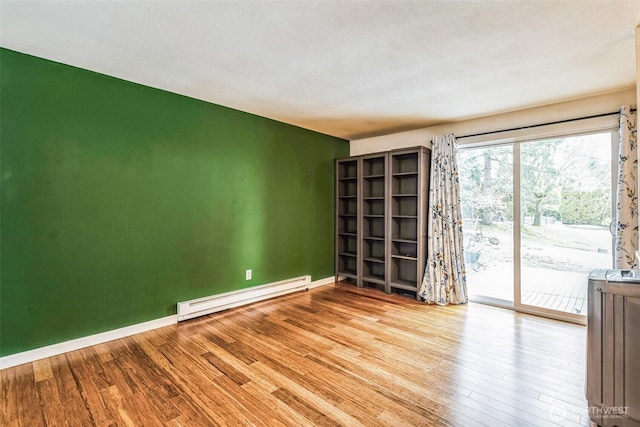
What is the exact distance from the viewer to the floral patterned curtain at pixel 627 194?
2.72 meters

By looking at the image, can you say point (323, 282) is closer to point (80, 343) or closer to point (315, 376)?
point (315, 376)

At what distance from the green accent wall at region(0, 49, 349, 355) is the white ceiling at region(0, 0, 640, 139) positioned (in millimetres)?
261

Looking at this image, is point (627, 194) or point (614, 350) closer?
point (614, 350)

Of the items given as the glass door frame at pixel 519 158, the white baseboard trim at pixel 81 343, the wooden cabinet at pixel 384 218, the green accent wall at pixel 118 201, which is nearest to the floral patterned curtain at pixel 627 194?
the glass door frame at pixel 519 158

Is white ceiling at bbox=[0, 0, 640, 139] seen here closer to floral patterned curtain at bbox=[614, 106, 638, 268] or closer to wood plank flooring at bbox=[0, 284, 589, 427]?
floral patterned curtain at bbox=[614, 106, 638, 268]

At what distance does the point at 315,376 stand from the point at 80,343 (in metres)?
2.00

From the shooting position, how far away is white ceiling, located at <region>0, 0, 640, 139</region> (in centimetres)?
174

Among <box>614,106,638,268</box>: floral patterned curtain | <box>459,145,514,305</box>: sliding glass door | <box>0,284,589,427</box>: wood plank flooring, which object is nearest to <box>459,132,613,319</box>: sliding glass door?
<box>459,145,514,305</box>: sliding glass door

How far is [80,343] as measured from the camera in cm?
248

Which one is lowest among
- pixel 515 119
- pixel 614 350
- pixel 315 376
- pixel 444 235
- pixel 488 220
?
pixel 315 376

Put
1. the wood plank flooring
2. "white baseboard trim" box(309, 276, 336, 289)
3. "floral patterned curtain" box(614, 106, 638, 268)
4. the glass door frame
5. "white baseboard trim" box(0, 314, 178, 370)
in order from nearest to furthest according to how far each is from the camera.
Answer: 1. the wood plank flooring
2. "white baseboard trim" box(0, 314, 178, 370)
3. "floral patterned curtain" box(614, 106, 638, 268)
4. the glass door frame
5. "white baseboard trim" box(309, 276, 336, 289)

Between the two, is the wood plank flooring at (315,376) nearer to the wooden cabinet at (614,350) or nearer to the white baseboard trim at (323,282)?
the wooden cabinet at (614,350)

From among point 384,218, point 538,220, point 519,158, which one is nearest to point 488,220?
point 538,220

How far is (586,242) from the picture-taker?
122 inches
